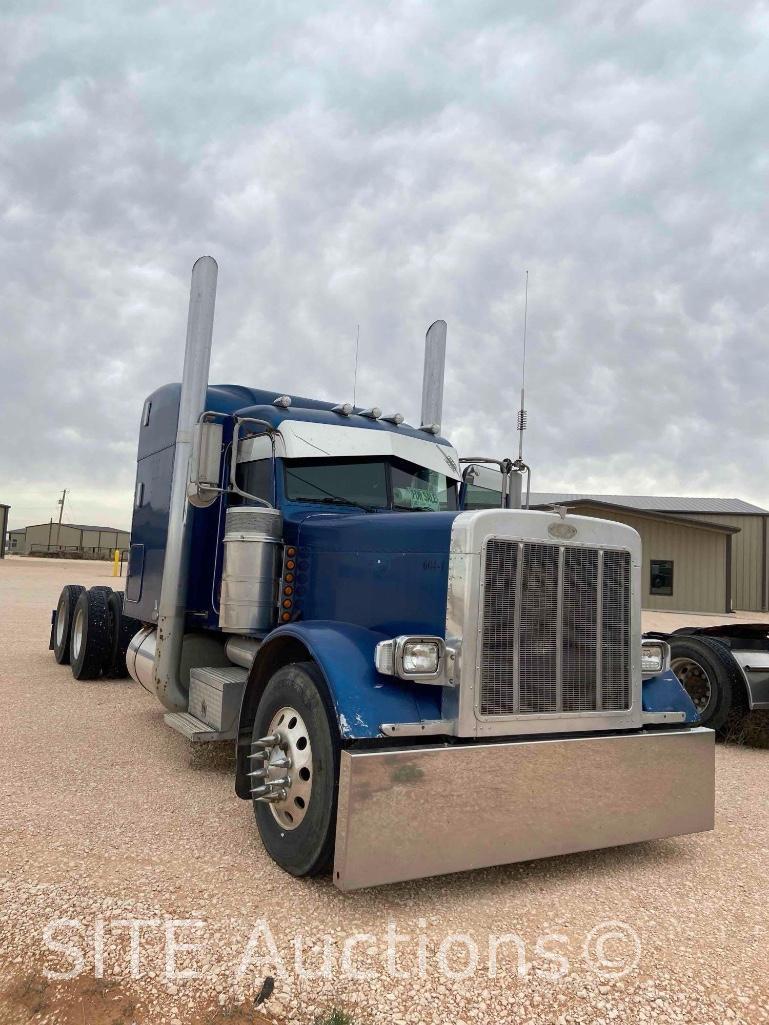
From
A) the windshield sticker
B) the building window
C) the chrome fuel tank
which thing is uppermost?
the building window

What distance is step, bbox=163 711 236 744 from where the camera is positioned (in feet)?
15.8

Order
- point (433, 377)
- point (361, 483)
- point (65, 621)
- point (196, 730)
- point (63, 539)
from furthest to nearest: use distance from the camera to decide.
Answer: point (63, 539), point (65, 621), point (433, 377), point (361, 483), point (196, 730)

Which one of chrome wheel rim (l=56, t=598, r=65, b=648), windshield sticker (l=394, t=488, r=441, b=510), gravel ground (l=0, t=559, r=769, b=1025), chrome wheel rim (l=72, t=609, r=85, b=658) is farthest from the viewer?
chrome wheel rim (l=56, t=598, r=65, b=648)

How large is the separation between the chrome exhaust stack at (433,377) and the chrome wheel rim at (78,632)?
4810 millimetres

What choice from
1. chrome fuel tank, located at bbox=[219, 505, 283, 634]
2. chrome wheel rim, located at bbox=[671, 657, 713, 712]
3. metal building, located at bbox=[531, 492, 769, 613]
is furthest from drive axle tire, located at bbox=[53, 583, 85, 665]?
metal building, located at bbox=[531, 492, 769, 613]

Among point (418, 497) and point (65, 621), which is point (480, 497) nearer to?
point (418, 497)

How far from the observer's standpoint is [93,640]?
8672mm

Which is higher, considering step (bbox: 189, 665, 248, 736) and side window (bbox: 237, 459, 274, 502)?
side window (bbox: 237, 459, 274, 502)

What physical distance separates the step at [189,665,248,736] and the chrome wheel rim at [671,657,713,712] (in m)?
4.12

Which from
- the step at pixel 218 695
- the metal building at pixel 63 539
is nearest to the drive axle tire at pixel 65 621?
the step at pixel 218 695

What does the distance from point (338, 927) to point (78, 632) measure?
722 cm

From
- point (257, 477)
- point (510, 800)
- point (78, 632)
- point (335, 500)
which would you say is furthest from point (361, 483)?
point (78, 632)

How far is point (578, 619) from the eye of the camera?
374 cm

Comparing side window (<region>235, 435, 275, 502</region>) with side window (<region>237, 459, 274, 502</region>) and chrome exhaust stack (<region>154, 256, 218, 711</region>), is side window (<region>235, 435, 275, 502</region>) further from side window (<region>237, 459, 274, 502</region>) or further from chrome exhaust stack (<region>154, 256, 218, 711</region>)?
chrome exhaust stack (<region>154, 256, 218, 711</region>)
